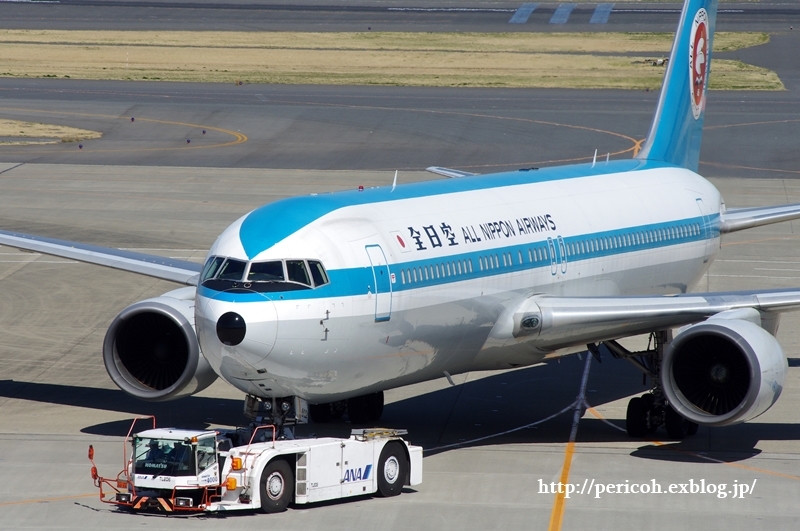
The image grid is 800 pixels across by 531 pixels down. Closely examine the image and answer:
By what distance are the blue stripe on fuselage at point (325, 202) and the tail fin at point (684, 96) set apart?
528cm

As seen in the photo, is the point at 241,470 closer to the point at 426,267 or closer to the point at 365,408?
the point at 426,267

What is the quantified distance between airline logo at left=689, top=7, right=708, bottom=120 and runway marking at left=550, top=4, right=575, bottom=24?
83.5 m

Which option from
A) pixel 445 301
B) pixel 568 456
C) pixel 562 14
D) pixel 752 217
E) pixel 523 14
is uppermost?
pixel 562 14

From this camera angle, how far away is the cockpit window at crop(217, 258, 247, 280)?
22094 mm

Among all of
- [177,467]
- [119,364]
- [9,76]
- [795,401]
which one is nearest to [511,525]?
[177,467]

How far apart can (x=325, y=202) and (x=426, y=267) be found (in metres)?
2.18

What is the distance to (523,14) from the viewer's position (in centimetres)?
12506

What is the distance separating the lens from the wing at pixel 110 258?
96.3ft

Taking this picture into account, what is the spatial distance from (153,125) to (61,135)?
536 centimetres

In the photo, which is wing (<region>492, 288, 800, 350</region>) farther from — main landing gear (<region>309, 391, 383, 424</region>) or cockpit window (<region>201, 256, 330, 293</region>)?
cockpit window (<region>201, 256, 330, 293</region>)

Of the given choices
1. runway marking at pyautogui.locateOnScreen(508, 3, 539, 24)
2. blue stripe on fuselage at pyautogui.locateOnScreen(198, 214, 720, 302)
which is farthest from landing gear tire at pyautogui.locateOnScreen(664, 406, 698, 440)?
runway marking at pyautogui.locateOnScreen(508, 3, 539, 24)

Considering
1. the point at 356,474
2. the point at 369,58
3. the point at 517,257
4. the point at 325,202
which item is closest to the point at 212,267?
the point at 325,202

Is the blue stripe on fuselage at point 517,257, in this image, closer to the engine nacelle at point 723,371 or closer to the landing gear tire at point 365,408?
the engine nacelle at point 723,371

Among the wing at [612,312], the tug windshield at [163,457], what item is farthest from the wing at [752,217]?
the tug windshield at [163,457]
